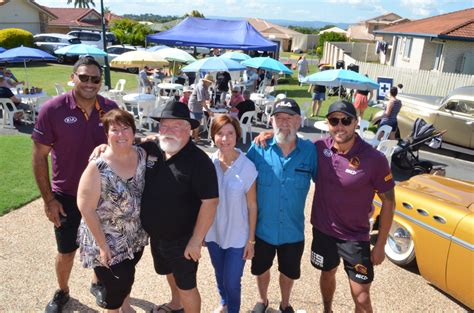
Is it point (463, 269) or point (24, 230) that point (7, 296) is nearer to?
point (24, 230)

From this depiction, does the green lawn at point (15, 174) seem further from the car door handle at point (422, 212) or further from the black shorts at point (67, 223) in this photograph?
the car door handle at point (422, 212)

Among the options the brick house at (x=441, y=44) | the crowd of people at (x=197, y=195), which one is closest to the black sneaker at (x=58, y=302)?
the crowd of people at (x=197, y=195)

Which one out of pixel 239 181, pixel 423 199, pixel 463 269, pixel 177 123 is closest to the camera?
pixel 177 123

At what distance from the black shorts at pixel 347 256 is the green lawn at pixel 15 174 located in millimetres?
4414

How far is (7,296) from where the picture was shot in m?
3.56

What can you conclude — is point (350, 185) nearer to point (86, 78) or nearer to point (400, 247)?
point (400, 247)

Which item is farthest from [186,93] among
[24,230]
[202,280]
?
[202,280]

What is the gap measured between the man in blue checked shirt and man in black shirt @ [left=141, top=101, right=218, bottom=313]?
0.54m

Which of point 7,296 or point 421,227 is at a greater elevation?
point 421,227

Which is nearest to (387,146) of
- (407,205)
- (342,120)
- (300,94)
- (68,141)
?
(407,205)

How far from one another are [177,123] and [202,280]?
2030 millimetres

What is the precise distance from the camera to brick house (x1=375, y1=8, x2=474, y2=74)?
19.9 m

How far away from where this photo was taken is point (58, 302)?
342 cm

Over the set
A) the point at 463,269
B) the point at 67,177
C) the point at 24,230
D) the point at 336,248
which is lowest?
the point at 24,230
